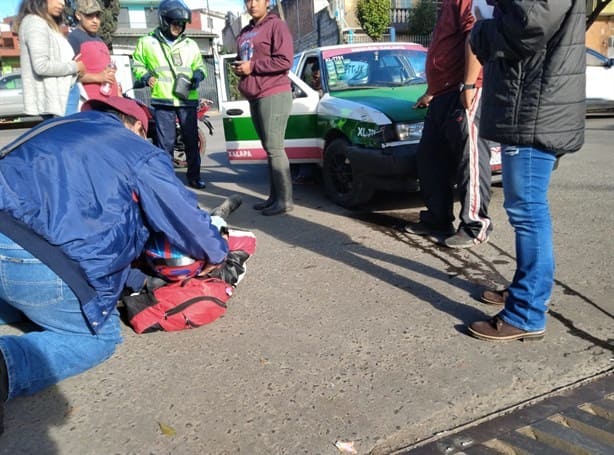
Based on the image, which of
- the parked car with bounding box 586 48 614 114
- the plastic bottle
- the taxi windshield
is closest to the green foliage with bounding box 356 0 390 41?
the parked car with bounding box 586 48 614 114

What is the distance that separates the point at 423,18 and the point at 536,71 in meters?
28.1

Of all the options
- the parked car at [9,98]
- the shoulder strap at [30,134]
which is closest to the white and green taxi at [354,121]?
the shoulder strap at [30,134]

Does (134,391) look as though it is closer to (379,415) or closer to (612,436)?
(379,415)

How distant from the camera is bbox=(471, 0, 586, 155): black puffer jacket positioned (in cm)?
218

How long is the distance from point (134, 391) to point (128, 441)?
0.35 meters

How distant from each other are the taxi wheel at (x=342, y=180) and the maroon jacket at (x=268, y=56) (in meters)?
0.77

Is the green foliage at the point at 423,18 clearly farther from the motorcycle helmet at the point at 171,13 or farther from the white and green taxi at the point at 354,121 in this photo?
the motorcycle helmet at the point at 171,13

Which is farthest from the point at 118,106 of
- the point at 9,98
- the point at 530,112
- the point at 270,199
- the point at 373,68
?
the point at 9,98

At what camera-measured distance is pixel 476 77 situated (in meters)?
3.70

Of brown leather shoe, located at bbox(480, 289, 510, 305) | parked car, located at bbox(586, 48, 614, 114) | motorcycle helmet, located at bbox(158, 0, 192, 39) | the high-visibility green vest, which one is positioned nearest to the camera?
brown leather shoe, located at bbox(480, 289, 510, 305)

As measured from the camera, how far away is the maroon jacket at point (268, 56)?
4.78 m

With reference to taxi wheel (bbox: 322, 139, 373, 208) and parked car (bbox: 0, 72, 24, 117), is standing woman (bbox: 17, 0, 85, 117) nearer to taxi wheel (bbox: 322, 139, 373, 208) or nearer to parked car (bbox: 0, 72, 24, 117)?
taxi wheel (bbox: 322, 139, 373, 208)

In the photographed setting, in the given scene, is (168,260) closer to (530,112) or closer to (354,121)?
(530,112)

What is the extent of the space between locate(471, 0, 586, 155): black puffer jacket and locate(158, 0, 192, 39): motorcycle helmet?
4.20 meters
